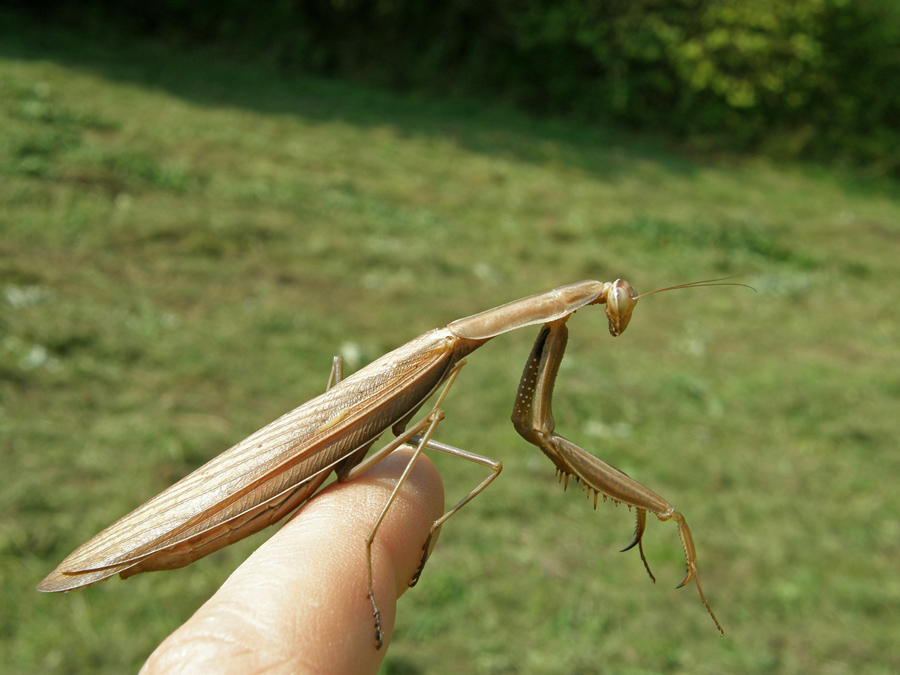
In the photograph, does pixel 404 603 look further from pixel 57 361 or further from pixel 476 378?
pixel 57 361

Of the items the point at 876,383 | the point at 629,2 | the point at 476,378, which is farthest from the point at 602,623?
the point at 629,2

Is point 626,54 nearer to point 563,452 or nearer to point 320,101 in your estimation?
point 320,101

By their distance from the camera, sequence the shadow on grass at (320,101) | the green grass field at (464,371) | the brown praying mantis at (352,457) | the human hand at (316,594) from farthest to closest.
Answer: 1. the shadow on grass at (320,101)
2. the green grass field at (464,371)
3. the brown praying mantis at (352,457)
4. the human hand at (316,594)

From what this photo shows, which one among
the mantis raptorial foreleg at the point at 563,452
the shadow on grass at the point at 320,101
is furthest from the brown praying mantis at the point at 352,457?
the shadow on grass at the point at 320,101

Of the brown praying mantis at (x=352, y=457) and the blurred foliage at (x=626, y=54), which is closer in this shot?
the brown praying mantis at (x=352, y=457)

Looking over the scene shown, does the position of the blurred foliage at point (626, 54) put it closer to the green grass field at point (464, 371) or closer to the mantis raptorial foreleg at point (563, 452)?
the green grass field at point (464, 371)

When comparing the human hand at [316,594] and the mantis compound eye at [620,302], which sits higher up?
the mantis compound eye at [620,302]

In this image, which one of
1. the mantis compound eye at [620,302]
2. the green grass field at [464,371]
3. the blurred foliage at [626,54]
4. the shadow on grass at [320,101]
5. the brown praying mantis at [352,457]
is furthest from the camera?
the blurred foliage at [626,54]
